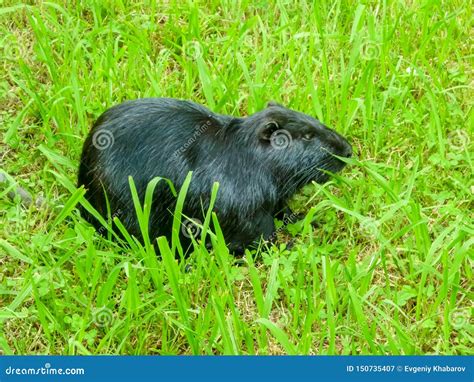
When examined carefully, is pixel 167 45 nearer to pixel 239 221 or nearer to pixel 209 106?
pixel 209 106

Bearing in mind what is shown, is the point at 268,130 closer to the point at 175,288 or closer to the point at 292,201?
the point at 292,201

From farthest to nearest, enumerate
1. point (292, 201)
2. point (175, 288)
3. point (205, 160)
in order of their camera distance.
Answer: point (292, 201), point (205, 160), point (175, 288)

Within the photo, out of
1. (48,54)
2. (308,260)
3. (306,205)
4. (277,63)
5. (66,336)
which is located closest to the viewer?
(66,336)

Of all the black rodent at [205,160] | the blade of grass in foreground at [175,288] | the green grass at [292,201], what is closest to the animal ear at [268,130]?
the black rodent at [205,160]

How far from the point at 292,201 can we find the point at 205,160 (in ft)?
2.29

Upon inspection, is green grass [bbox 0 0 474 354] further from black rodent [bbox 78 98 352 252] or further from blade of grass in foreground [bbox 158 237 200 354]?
black rodent [bbox 78 98 352 252]

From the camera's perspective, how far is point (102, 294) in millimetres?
3631

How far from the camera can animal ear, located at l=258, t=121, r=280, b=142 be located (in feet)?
13.2

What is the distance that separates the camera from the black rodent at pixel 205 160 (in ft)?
13.0

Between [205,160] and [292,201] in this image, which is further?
[292,201]

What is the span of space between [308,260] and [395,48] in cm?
191

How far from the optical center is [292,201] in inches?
177

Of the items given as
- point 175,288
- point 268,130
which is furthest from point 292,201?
point 175,288

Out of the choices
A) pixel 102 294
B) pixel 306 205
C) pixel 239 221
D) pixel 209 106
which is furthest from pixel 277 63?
pixel 102 294
